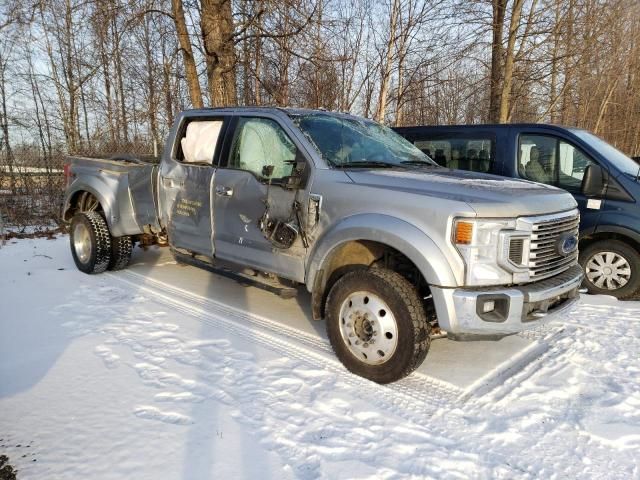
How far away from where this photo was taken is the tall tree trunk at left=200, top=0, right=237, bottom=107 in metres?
9.15

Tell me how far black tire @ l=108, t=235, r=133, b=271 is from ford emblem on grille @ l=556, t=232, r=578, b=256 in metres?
5.09

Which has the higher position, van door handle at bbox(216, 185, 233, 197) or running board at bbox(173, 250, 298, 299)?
van door handle at bbox(216, 185, 233, 197)

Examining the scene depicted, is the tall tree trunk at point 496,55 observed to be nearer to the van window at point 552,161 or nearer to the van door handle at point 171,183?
the van window at point 552,161

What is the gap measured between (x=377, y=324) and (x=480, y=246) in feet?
2.99

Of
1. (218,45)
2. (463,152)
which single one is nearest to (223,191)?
(463,152)

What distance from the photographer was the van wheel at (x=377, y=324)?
9.94 ft

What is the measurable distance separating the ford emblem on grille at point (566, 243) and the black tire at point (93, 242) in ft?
16.9

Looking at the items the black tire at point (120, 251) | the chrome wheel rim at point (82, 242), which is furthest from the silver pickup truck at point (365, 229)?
the chrome wheel rim at point (82, 242)

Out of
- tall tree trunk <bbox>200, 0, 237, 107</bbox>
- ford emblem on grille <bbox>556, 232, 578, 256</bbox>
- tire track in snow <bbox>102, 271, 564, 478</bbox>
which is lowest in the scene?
tire track in snow <bbox>102, 271, 564, 478</bbox>

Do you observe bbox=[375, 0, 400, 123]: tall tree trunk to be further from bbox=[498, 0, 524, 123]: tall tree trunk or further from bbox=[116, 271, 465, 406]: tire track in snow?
bbox=[116, 271, 465, 406]: tire track in snow

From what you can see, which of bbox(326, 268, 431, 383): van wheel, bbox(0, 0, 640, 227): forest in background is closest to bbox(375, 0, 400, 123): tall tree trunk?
bbox(0, 0, 640, 227): forest in background

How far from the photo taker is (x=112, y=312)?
14.8 ft

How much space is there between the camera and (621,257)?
5.21 m

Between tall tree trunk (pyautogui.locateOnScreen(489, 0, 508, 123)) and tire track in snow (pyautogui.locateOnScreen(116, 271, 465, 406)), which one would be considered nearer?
tire track in snow (pyautogui.locateOnScreen(116, 271, 465, 406))
